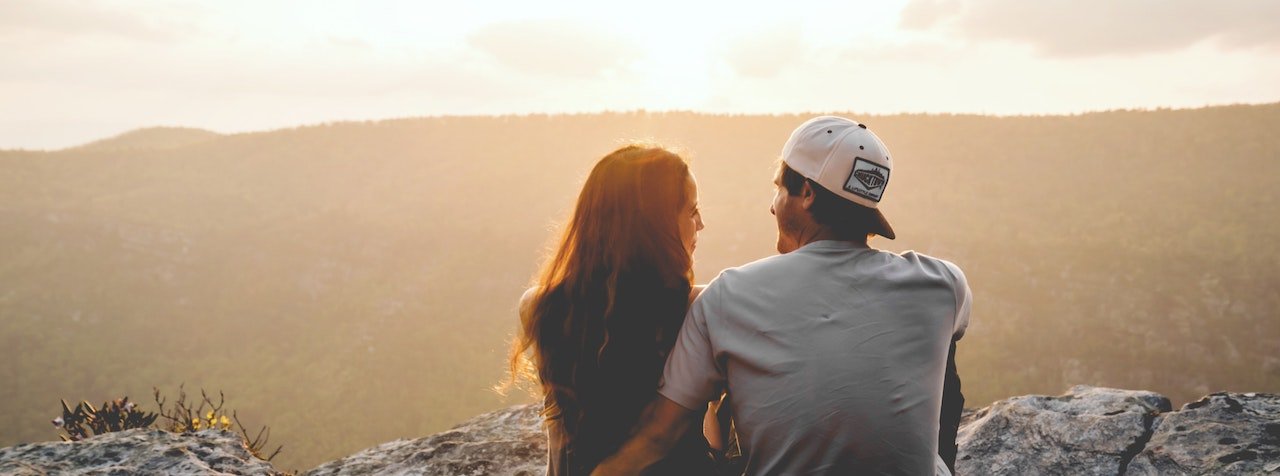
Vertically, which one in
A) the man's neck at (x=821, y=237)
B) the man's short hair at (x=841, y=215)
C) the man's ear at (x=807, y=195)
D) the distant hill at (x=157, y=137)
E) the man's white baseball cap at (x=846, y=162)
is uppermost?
the distant hill at (x=157, y=137)

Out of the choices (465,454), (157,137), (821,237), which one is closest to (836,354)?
(821,237)

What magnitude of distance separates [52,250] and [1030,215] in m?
32.2

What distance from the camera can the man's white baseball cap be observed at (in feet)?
7.59

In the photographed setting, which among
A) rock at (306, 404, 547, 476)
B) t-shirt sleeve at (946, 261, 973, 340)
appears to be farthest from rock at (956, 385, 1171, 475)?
rock at (306, 404, 547, 476)

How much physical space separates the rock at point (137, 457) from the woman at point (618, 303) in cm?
243

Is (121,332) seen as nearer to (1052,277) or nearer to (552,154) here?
(552,154)

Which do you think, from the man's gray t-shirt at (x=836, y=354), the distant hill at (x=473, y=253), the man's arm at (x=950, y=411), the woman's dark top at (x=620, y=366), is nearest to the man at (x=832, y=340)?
the man's gray t-shirt at (x=836, y=354)

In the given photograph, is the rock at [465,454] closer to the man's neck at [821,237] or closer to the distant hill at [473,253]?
the man's neck at [821,237]

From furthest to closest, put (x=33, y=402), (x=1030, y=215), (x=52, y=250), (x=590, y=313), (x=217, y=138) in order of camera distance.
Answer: (x=217, y=138), (x=52, y=250), (x=1030, y=215), (x=33, y=402), (x=590, y=313)

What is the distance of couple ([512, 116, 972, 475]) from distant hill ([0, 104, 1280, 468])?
527 inches

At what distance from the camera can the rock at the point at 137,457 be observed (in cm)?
379

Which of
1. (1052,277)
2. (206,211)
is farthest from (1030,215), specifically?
(206,211)

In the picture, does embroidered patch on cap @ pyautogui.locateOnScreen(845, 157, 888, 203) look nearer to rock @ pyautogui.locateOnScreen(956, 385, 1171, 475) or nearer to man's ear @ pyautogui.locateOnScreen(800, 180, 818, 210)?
man's ear @ pyautogui.locateOnScreen(800, 180, 818, 210)

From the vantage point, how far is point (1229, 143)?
25609 millimetres
